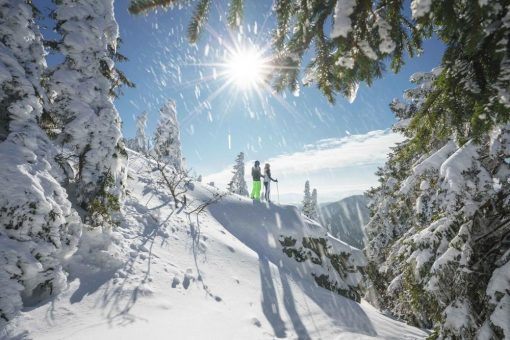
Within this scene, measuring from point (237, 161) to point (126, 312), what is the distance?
153 feet

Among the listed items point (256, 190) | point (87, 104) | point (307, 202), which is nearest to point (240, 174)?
point (307, 202)

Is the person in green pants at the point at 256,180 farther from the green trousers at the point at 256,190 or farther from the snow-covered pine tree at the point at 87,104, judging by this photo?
the snow-covered pine tree at the point at 87,104

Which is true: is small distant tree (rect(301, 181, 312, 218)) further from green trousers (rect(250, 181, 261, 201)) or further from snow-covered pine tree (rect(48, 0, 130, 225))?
snow-covered pine tree (rect(48, 0, 130, 225))

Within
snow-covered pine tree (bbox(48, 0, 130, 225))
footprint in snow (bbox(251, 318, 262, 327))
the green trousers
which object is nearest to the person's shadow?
footprint in snow (bbox(251, 318, 262, 327))

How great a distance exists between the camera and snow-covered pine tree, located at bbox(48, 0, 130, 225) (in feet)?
27.0

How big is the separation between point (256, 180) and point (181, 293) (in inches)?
411

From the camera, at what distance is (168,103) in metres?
41.9

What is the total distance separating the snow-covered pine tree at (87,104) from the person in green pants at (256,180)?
8341 mm

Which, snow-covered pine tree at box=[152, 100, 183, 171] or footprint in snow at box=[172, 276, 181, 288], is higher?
snow-covered pine tree at box=[152, 100, 183, 171]

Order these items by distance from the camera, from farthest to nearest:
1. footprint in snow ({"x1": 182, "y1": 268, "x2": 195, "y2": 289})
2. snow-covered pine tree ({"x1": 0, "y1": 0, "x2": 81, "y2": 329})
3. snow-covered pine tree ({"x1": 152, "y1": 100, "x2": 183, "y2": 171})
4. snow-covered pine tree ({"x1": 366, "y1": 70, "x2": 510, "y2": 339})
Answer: snow-covered pine tree ({"x1": 152, "y1": 100, "x2": 183, "y2": 171})
footprint in snow ({"x1": 182, "y1": 268, "x2": 195, "y2": 289})
snow-covered pine tree ({"x1": 0, "y1": 0, "x2": 81, "y2": 329})
snow-covered pine tree ({"x1": 366, "y1": 70, "x2": 510, "y2": 339})

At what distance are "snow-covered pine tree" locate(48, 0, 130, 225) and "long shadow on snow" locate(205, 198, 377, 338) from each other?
223 inches

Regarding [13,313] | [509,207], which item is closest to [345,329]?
[509,207]

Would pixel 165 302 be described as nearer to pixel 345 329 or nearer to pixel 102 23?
pixel 345 329

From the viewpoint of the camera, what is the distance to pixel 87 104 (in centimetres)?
850
